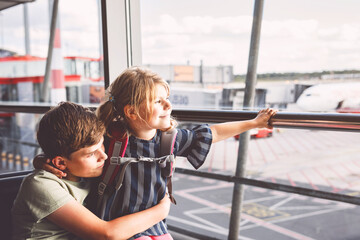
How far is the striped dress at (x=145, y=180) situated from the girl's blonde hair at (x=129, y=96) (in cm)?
9

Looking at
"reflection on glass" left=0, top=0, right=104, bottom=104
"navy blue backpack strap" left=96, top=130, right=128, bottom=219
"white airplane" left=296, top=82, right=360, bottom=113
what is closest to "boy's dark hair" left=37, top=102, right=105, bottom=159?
"navy blue backpack strap" left=96, top=130, right=128, bottom=219

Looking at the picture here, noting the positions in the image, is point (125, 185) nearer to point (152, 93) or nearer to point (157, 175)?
point (157, 175)

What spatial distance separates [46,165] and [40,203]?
0.38 ft

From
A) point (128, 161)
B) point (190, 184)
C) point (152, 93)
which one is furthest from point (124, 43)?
point (190, 184)

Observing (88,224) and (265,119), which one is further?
(265,119)

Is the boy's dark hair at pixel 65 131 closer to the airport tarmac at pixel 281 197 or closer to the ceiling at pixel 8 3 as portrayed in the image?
the airport tarmac at pixel 281 197

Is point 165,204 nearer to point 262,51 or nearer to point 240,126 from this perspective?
point 240,126

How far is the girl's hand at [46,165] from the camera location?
92 centimetres

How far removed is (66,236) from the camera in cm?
94

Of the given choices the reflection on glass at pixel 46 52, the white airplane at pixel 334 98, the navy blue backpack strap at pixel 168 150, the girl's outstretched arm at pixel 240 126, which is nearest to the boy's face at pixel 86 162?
the navy blue backpack strap at pixel 168 150

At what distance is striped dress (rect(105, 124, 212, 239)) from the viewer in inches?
40.9

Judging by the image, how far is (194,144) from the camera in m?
1.18

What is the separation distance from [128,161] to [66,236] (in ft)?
0.96

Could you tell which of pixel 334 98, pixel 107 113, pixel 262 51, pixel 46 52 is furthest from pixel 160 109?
pixel 46 52
